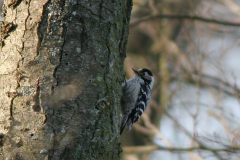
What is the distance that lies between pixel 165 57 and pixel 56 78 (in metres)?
6.94

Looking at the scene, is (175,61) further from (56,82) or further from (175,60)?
(56,82)

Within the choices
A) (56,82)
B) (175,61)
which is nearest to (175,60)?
(175,61)

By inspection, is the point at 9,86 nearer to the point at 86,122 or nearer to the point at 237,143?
the point at 86,122

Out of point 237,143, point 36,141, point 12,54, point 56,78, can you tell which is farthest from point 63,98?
point 237,143

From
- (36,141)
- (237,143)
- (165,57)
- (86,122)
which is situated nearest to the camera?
(36,141)

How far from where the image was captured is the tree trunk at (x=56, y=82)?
2498mm

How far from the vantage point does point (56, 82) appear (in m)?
2.60

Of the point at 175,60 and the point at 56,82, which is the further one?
the point at 175,60

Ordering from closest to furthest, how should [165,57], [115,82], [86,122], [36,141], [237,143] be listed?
[36,141]
[86,122]
[115,82]
[237,143]
[165,57]

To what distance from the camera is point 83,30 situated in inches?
109

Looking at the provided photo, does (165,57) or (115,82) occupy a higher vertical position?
(165,57)

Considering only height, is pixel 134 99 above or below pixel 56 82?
below

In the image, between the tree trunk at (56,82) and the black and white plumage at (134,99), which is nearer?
the tree trunk at (56,82)

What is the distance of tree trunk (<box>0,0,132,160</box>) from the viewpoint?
98.3 inches
